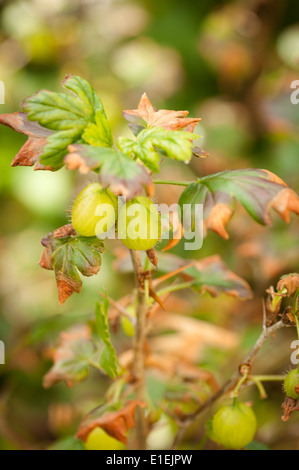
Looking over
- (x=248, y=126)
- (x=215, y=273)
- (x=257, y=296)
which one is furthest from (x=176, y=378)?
(x=248, y=126)

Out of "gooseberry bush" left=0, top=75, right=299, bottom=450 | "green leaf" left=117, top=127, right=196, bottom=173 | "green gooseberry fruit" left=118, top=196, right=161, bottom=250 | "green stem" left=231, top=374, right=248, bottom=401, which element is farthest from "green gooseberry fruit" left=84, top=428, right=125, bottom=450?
"green leaf" left=117, top=127, right=196, bottom=173

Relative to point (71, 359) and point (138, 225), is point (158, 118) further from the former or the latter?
point (71, 359)

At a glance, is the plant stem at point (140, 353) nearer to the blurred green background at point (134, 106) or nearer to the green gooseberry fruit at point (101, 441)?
the green gooseberry fruit at point (101, 441)

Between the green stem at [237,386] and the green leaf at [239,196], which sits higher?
the green leaf at [239,196]

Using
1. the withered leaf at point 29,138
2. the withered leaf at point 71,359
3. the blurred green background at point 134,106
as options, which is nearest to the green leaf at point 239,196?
the withered leaf at point 29,138

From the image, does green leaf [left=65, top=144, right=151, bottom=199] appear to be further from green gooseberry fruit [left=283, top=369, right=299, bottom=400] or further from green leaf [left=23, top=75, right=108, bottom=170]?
green gooseberry fruit [left=283, top=369, right=299, bottom=400]

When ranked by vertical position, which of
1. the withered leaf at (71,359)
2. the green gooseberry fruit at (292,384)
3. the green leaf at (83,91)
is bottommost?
the withered leaf at (71,359)
